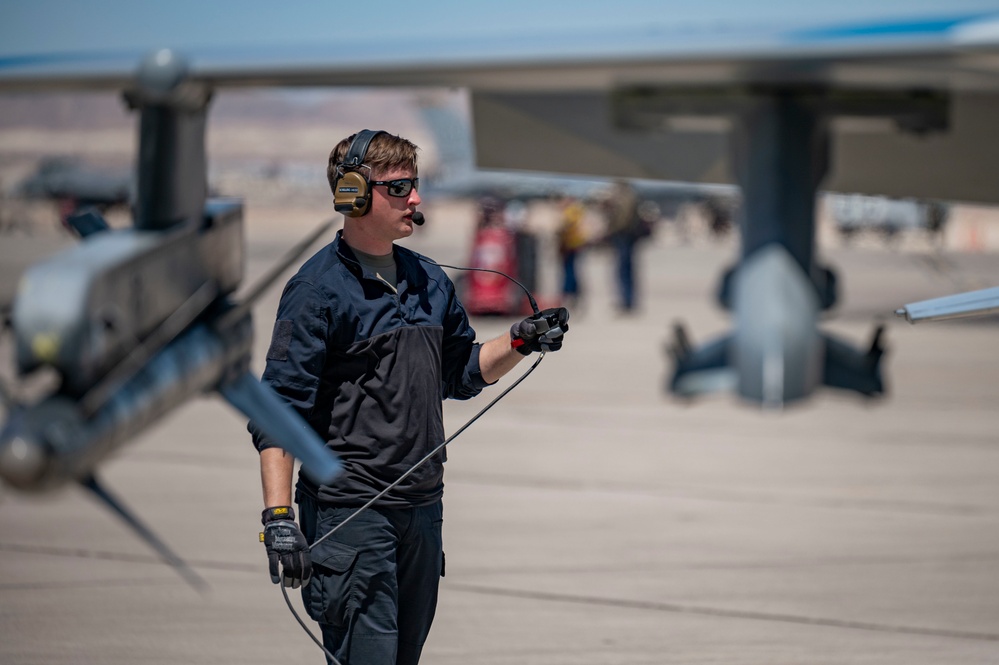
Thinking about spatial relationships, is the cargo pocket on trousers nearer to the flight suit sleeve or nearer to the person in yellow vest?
the flight suit sleeve

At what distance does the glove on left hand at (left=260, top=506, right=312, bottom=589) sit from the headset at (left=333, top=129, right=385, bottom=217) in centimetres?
80

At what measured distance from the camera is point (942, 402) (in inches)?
458

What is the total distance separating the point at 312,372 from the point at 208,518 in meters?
4.18

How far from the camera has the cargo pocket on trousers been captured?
3344mm

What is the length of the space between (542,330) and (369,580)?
2.68 feet

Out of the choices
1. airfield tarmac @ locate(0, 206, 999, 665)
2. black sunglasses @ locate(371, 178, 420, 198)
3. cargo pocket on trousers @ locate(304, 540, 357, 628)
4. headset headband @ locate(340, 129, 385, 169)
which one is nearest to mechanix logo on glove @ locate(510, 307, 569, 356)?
black sunglasses @ locate(371, 178, 420, 198)

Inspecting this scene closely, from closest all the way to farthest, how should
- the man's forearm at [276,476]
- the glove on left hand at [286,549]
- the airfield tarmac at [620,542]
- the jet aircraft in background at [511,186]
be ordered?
the glove on left hand at [286,549], the man's forearm at [276,476], the airfield tarmac at [620,542], the jet aircraft in background at [511,186]

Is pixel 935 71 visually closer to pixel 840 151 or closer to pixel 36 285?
pixel 840 151

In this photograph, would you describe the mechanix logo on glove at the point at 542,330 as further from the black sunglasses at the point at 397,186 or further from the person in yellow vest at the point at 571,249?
the person in yellow vest at the point at 571,249

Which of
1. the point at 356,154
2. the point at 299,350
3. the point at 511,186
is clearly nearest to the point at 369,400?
the point at 299,350

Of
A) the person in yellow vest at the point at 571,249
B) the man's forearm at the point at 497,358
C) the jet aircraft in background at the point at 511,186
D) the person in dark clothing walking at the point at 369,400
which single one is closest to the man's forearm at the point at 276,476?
the person in dark clothing walking at the point at 369,400

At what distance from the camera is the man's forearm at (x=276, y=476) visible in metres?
3.24

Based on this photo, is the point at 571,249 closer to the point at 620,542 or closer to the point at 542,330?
the point at 620,542

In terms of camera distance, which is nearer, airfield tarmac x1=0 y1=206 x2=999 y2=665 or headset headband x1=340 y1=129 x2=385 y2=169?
headset headband x1=340 y1=129 x2=385 y2=169
